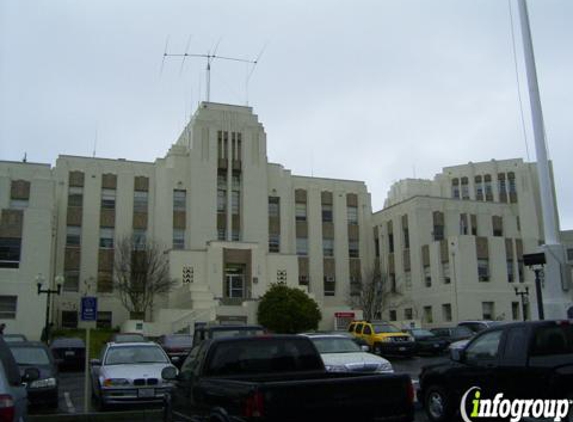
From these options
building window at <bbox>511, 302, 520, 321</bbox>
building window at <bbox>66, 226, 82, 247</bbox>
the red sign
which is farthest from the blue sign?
building window at <bbox>511, 302, 520, 321</bbox>

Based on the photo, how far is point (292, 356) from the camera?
30.7 ft

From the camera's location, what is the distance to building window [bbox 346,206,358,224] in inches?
2437

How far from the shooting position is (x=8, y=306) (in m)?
40.9

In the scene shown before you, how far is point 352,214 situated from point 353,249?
11.3 ft

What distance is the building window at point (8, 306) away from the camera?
4069 centimetres

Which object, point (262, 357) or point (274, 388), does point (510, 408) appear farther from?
point (274, 388)

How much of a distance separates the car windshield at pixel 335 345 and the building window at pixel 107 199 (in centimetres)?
3979

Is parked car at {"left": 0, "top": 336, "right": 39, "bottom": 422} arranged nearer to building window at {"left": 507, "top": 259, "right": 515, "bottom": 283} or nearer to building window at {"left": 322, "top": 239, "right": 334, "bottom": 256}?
building window at {"left": 507, "top": 259, "right": 515, "bottom": 283}

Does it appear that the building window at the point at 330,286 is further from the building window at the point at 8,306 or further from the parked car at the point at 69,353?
the parked car at the point at 69,353

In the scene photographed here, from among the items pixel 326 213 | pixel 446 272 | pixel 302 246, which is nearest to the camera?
pixel 446 272

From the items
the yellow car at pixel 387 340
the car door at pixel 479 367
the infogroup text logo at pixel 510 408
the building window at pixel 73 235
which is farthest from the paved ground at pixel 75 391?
the building window at pixel 73 235

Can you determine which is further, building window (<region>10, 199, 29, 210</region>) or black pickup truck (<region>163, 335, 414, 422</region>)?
building window (<region>10, 199, 29, 210</region>)

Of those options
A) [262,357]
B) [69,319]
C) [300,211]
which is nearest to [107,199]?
[69,319]

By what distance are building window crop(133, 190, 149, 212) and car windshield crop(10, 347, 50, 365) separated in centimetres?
3913
